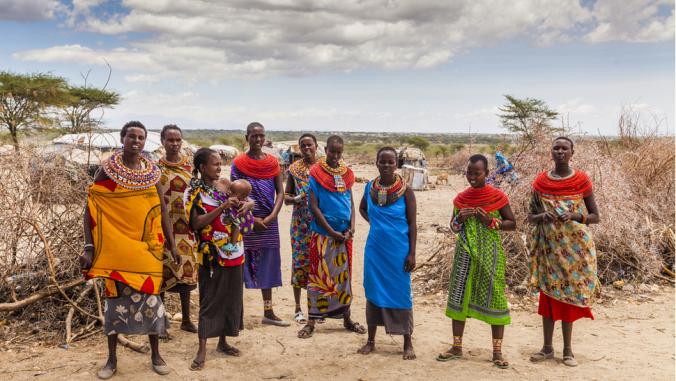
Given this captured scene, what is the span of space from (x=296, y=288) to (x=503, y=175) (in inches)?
149

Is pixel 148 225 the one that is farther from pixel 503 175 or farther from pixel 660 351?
pixel 503 175

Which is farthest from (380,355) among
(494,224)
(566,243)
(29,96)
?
(29,96)

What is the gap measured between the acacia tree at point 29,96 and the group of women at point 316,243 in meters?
20.5

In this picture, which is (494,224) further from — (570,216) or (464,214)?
(570,216)

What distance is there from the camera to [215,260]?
395 cm

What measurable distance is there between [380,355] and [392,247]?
3.03 ft

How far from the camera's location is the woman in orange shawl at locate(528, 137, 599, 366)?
4.15 meters

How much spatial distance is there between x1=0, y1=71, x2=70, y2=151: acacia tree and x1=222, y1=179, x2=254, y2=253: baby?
21.2 metres

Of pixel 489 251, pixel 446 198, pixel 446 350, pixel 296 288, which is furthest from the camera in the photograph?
pixel 446 198

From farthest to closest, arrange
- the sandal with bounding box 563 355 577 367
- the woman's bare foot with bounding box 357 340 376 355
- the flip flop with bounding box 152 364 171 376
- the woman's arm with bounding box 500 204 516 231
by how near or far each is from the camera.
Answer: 1. the woman's bare foot with bounding box 357 340 376 355
2. the sandal with bounding box 563 355 577 367
3. the woman's arm with bounding box 500 204 516 231
4. the flip flop with bounding box 152 364 171 376

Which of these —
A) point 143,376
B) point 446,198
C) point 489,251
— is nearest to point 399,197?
point 489,251

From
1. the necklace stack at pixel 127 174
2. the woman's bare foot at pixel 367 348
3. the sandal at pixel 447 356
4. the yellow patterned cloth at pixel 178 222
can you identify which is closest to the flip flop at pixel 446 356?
the sandal at pixel 447 356

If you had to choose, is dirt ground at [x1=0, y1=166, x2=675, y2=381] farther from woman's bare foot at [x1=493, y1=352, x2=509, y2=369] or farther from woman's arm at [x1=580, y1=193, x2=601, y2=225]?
woman's arm at [x1=580, y1=193, x2=601, y2=225]

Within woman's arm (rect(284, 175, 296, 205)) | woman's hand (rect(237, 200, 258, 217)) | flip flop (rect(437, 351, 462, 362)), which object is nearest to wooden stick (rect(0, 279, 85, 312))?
woman's hand (rect(237, 200, 258, 217))
